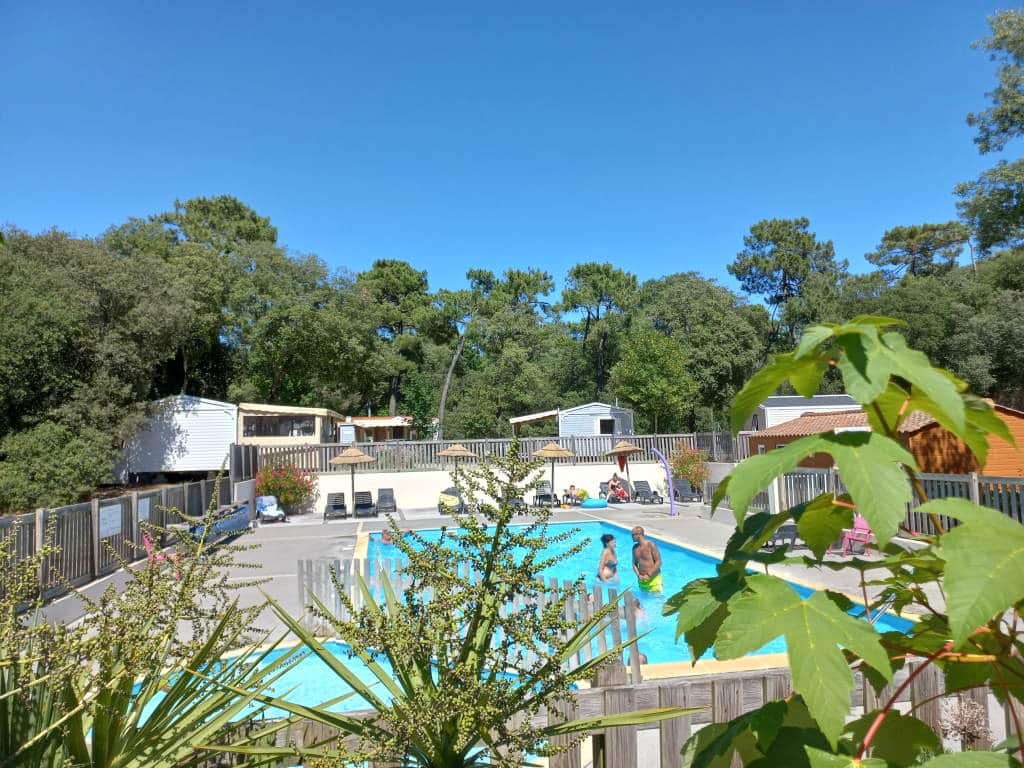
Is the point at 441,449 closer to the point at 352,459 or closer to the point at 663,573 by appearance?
the point at 352,459

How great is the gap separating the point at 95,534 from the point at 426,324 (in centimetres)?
3626

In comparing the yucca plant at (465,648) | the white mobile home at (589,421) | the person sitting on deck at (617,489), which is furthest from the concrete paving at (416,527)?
the white mobile home at (589,421)

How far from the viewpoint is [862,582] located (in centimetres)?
92

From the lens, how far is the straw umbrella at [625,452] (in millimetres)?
22109

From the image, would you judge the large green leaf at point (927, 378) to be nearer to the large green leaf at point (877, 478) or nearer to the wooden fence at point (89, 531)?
the large green leaf at point (877, 478)

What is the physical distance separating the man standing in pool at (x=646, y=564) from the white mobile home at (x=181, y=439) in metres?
21.2

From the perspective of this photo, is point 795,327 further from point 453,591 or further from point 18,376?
point 453,591

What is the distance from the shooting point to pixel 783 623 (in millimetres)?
807

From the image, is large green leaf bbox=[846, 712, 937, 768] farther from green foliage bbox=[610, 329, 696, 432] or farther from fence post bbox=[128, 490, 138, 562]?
green foliage bbox=[610, 329, 696, 432]

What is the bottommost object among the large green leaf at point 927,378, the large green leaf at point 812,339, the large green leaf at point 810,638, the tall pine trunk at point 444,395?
the large green leaf at point 810,638

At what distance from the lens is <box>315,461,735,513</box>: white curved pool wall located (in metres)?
22.1

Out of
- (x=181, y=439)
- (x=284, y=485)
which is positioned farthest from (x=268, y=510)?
(x=181, y=439)

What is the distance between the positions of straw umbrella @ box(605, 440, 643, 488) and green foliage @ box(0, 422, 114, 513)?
1810 centimetres

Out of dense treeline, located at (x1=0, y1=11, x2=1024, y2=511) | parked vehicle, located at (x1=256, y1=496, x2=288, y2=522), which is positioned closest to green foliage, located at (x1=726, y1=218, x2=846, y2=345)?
dense treeline, located at (x1=0, y1=11, x2=1024, y2=511)
